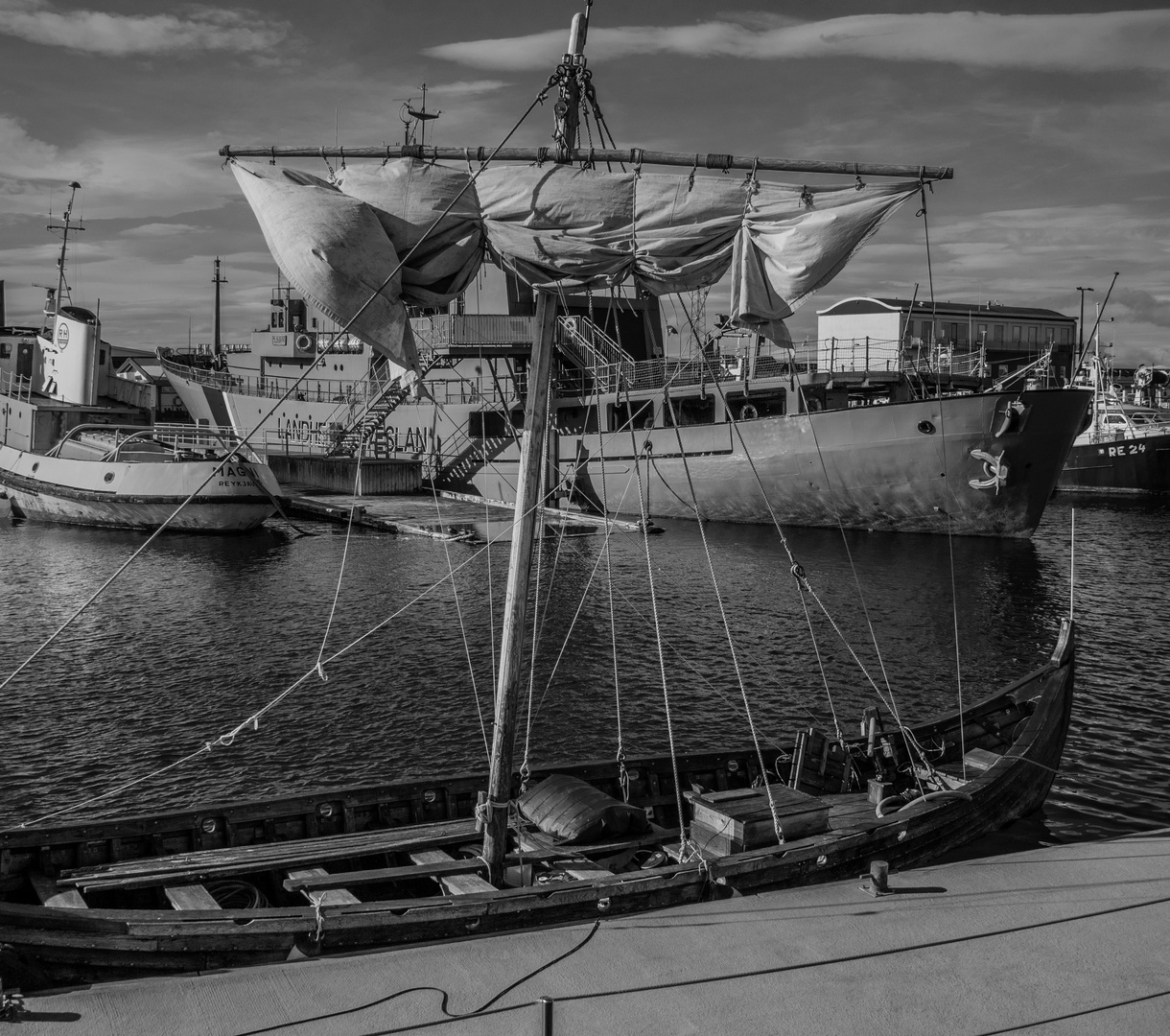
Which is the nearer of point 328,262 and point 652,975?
point 652,975

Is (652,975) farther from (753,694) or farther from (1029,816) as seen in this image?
(753,694)

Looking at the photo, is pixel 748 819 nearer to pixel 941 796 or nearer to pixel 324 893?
pixel 941 796

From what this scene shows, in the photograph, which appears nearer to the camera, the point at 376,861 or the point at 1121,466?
the point at 376,861

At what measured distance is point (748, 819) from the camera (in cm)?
1016

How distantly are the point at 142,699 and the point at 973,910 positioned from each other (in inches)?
597

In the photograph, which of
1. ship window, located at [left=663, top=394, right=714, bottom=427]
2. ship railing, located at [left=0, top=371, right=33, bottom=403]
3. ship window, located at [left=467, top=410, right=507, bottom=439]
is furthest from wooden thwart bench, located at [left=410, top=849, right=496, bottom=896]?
ship railing, located at [left=0, top=371, right=33, bottom=403]

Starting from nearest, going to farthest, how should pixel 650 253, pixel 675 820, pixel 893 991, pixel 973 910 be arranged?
pixel 893 991 < pixel 973 910 < pixel 650 253 < pixel 675 820

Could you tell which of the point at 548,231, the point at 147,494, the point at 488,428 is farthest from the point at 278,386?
the point at 548,231

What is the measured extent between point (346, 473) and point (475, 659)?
35.0 meters

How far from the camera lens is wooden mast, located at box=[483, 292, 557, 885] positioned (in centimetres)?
996

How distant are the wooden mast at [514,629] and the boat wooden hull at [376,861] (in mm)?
547

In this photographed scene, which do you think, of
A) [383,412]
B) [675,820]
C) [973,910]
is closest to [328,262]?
[675,820]

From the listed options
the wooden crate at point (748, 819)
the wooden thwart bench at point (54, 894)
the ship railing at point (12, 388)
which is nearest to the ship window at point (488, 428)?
the ship railing at point (12, 388)

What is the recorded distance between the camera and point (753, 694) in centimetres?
2002
